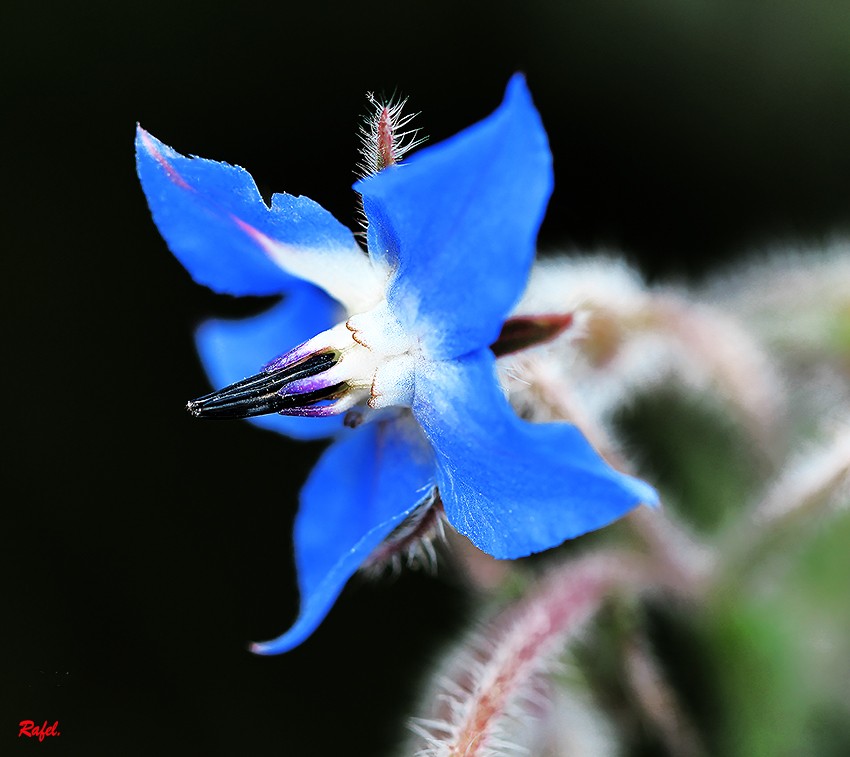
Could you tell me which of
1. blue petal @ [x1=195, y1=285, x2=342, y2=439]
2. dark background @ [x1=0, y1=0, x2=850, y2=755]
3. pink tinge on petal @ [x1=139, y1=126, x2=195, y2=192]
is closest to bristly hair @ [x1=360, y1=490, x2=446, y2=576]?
blue petal @ [x1=195, y1=285, x2=342, y2=439]

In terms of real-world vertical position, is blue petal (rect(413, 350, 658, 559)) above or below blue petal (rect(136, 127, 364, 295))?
below

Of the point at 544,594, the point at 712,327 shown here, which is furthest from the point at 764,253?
the point at 544,594

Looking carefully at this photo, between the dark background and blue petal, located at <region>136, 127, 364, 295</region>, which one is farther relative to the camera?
the dark background

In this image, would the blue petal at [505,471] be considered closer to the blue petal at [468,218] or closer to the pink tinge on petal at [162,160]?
the blue petal at [468,218]

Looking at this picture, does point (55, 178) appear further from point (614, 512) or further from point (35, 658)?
point (614, 512)
